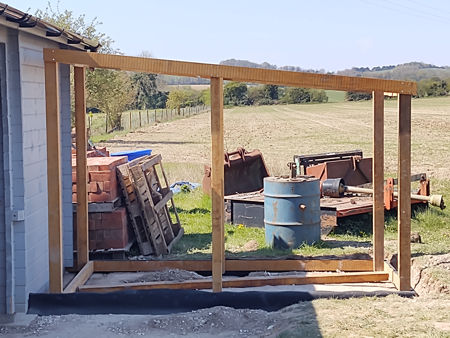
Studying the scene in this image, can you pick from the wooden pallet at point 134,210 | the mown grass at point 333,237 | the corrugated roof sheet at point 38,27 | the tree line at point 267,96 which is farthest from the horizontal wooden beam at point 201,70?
the tree line at point 267,96

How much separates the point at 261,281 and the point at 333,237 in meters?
3.46

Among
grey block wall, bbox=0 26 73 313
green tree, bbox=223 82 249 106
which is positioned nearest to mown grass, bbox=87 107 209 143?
green tree, bbox=223 82 249 106

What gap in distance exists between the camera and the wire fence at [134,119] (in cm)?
5197

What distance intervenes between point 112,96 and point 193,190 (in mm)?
20171

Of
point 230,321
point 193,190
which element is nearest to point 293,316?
point 230,321

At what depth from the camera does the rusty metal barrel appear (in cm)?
1078

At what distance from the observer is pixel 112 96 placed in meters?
35.6

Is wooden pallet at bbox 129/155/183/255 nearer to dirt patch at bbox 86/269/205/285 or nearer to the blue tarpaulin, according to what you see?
dirt patch at bbox 86/269/205/285

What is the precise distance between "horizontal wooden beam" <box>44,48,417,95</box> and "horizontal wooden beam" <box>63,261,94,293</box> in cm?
238

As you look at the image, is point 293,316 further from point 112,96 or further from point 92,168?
point 112,96

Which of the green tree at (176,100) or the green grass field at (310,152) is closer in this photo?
the green grass field at (310,152)

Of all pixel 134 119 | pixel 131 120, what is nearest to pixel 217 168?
pixel 131 120

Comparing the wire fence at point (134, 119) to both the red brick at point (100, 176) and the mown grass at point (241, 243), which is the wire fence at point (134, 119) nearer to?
the mown grass at point (241, 243)

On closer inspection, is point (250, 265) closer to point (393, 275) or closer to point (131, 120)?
point (393, 275)
